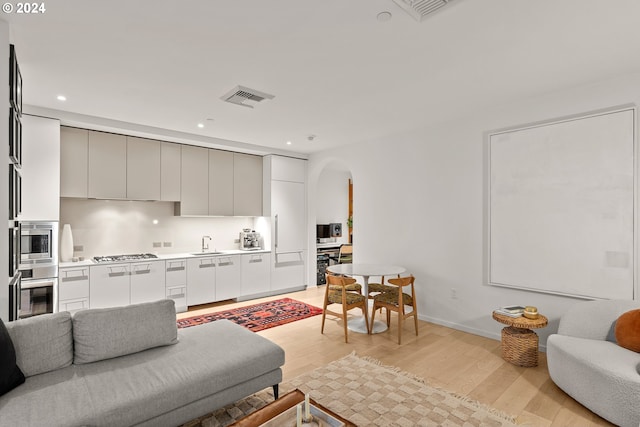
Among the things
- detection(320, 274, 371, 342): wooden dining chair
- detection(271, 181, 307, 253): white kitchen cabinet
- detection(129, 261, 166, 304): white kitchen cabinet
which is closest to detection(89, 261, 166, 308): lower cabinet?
detection(129, 261, 166, 304): white kitchen cabinet

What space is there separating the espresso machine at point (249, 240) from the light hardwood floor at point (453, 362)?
2.08 metres

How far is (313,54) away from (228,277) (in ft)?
12.8

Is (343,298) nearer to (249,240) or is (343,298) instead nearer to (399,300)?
(399,300)

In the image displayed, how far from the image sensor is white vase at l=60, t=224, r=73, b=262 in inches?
166

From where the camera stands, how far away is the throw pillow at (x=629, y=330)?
2391 mm

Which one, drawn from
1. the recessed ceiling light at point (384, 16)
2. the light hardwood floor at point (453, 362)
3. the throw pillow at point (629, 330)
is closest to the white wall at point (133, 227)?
the light hardwood floor at point (453, 362)

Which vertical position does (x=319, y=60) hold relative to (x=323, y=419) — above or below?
above

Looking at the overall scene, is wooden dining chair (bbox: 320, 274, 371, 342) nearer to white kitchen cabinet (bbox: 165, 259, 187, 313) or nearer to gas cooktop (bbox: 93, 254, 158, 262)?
white kitchen cabinet (bbox: 165, 259, 187, 313)

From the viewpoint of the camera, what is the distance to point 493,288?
3816 millimetres

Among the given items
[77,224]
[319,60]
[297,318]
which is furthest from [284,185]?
[319,60]

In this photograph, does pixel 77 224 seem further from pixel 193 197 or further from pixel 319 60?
pixel 319 60

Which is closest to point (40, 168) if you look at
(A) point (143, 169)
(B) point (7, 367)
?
(A) point (143, 169)

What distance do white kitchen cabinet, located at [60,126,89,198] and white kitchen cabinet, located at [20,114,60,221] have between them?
0.38 m

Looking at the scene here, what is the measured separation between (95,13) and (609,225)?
4.47m
